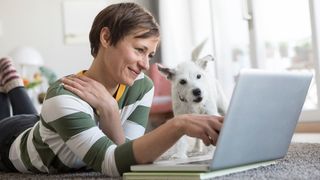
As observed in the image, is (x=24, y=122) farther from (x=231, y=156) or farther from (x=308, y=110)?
(x=308, y=110)

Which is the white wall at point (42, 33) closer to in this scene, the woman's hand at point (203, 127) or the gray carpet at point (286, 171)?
the gray carpet at point (286, 171)

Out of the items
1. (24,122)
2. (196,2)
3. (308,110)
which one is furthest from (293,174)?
(196,2)

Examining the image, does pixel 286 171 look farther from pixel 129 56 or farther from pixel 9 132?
pixel 9 132

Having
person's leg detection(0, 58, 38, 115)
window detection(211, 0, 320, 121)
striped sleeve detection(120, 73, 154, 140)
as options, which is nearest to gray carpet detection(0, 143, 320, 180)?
striped sleeve detection(120, 73, 154, 140)

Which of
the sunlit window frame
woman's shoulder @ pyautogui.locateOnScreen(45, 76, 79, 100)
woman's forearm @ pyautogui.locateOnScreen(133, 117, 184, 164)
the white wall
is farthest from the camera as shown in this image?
the white wall

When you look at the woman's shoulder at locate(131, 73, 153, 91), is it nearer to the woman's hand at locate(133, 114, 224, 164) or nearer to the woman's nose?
the woman's nose

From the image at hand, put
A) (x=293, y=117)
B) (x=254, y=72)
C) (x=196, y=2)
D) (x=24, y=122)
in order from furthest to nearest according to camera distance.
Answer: (x=196, y=2) → (x=24, y=122) → (x=293, y=117) → (x=254, y=72)

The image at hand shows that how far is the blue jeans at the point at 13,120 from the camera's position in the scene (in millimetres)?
1461

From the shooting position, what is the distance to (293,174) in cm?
95

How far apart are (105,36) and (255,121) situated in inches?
18.5

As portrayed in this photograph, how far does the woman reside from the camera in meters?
0.95

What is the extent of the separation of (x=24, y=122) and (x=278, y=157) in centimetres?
85

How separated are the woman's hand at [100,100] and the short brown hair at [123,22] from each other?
11 cm

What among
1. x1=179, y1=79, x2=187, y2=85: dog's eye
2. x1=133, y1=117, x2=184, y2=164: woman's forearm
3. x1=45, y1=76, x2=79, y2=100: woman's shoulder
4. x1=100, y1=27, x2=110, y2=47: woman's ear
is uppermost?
x1=100, y1=27, x2=110, y2=47: woman's ear
